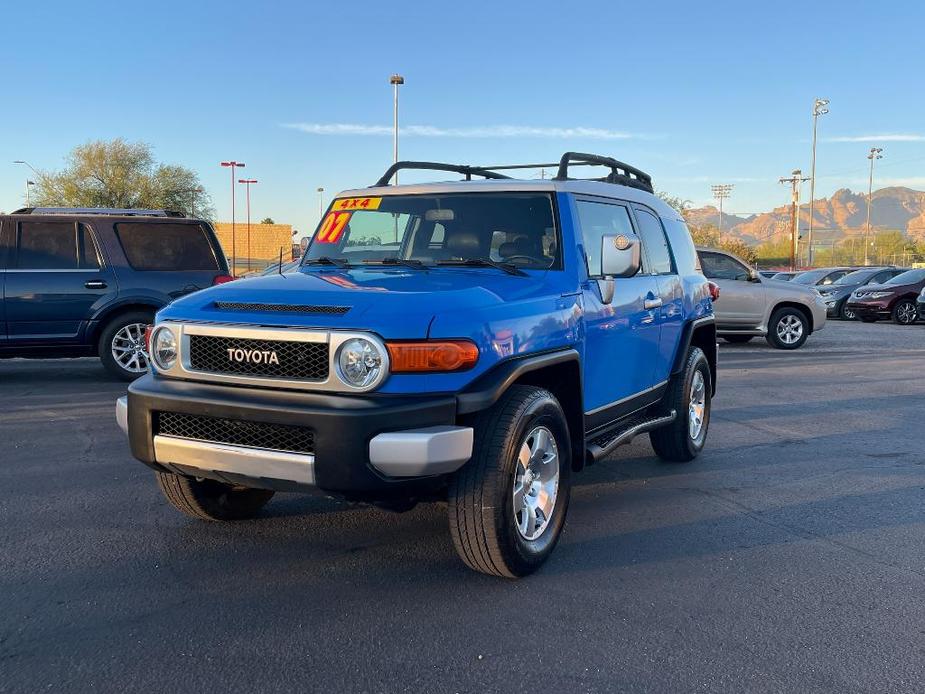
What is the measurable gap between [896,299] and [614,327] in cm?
1989

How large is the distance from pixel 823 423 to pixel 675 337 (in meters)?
2.83

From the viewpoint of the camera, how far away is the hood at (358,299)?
3447mm

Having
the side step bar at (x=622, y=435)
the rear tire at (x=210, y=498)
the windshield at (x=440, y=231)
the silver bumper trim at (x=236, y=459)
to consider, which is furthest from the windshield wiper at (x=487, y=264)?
the rear tire at (x=210, y=498)

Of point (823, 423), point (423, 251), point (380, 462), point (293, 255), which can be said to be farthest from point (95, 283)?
point (823, 423)

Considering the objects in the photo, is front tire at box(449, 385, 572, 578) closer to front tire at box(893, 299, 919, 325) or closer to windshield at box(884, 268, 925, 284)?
front tire at box(893, 299, 919, 325)

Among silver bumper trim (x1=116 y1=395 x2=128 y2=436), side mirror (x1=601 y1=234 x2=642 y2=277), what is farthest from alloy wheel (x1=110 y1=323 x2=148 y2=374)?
side mirror (x1=601 y1=234 x2=642 y2=277)

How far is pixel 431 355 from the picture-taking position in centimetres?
343

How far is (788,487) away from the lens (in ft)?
18.3

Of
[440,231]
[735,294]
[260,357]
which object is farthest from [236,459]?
[735,294]

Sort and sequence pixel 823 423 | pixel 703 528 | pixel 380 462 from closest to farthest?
1. pixel 380 462
2. pixel 703 528
3. pixel 823 423

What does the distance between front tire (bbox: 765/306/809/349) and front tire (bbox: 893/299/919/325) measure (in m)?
8.54

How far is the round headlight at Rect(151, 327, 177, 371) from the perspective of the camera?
12.6ft

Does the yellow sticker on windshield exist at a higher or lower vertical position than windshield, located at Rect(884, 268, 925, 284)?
higher

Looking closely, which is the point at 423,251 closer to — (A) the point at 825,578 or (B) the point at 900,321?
(A) the point at 825,578
